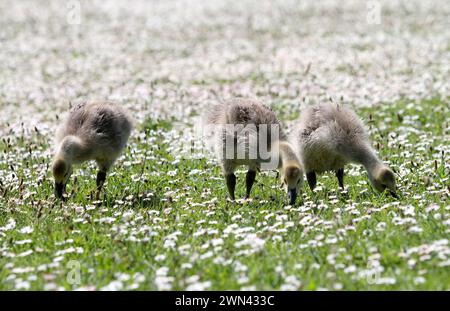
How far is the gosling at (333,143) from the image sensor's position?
10445 mm

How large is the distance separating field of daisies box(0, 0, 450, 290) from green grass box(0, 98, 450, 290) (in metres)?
0.03

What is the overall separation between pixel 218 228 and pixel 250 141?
1789mm

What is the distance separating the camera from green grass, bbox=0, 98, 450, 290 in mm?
7156

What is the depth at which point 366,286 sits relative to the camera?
6762mm

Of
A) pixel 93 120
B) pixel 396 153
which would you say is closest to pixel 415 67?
pixel 396 153

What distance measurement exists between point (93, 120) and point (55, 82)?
35.2 ft

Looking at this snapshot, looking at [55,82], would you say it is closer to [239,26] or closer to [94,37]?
[94,37]

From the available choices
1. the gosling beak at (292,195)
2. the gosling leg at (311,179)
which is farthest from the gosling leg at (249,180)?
the gosling beak at (292,195)

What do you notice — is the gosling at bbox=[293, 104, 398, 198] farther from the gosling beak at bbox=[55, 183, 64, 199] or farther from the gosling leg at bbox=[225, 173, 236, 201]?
the gosling beak at bbox=[55, 183, 64, 199]

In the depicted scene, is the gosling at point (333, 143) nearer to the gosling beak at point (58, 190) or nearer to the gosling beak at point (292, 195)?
the gosling beak at point (292, 195)

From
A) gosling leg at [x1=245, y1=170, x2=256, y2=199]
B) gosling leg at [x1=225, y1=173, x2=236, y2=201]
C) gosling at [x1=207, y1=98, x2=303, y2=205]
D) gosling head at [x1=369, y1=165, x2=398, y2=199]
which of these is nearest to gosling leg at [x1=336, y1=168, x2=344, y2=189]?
gosling head at [x1=369, y1=165, x2=398, y2=199]

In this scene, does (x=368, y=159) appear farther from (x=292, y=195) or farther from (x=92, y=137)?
(x=92, y=137)

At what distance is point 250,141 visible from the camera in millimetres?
10266

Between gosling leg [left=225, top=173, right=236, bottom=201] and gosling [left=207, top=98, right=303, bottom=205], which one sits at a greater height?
gosling [left=207, top=98, right=303, bottom=205]
